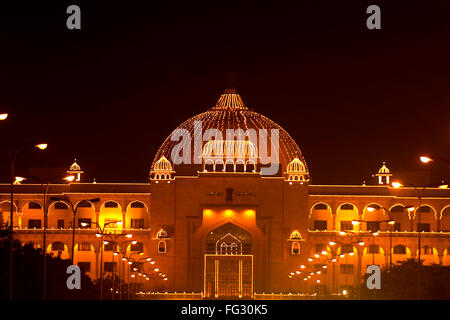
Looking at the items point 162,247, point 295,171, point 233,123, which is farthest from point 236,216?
point 233,123

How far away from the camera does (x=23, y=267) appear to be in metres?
78.1

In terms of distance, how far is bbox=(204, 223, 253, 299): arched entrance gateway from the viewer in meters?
142

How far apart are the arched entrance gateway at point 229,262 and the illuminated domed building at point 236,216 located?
0.35 feet

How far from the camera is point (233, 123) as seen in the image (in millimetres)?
150125

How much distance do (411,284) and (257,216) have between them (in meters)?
53.4

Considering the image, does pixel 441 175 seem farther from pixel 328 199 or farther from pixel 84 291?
pixel 84 291

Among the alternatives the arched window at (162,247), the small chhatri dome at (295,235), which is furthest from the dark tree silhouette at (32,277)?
the small chhatri dome at (295,235)

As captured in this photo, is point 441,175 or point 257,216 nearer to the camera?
point 257,216

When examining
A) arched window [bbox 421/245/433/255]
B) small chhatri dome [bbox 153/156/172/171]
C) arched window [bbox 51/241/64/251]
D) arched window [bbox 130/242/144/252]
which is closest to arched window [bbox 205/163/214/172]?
small chhatri dome [bbox 153/156/172/171]

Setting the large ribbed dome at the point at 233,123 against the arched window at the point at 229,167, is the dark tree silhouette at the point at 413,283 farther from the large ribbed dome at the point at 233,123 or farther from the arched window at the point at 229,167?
the large ribbed dome at the point at 233,123

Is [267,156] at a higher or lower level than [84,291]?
higher

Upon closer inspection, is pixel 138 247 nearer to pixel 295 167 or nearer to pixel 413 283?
pixel 295 167

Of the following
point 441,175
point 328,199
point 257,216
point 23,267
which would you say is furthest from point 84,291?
point 441,175

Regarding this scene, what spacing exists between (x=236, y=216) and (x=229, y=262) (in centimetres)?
493
